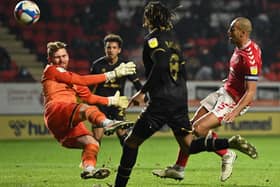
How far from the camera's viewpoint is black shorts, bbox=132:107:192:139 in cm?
802

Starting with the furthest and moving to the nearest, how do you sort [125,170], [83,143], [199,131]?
[199,131] < [83,143] < [125,170]

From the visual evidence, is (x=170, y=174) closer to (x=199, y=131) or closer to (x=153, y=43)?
(x=199, y=131)

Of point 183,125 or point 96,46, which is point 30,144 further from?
point 183,125

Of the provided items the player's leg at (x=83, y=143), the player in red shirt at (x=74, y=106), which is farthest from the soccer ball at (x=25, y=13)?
the player's leg at (x=83, y=143)

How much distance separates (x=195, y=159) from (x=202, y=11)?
11.8m

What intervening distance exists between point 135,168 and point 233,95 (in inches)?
95.1

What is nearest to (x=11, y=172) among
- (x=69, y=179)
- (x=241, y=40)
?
(x=69, y=179)

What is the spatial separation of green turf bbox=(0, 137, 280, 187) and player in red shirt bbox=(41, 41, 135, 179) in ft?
1.58

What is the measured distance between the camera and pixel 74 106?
9.11 metres

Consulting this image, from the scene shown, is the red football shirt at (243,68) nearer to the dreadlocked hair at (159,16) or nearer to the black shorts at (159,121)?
the black shorts at (159,121)

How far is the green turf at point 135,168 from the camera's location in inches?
390

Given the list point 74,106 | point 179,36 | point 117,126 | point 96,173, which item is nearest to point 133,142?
point 117,126

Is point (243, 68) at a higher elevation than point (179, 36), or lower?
higher

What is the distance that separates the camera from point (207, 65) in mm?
22625
